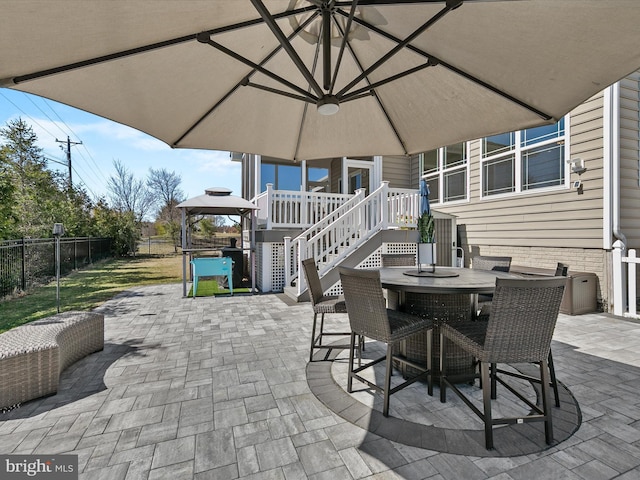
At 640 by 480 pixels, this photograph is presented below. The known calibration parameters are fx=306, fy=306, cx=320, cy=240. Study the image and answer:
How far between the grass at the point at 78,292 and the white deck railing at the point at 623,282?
9552mm

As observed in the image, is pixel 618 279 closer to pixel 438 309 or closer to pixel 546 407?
pixel 438 309

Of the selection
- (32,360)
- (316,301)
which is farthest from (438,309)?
(32,360)

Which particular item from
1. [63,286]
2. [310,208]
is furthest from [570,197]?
[63,286]

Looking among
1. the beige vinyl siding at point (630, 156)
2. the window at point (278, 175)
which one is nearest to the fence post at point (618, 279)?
the beige vinyl siding at point (630, 156)

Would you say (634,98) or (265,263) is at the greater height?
(634,98)

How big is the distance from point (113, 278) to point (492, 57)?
11205 mm

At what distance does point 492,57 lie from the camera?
95.0 inches

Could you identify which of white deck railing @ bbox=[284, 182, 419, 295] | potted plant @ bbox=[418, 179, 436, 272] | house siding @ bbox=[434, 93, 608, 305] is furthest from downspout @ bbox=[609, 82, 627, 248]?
potted plant @ bbox=[418, 179, 436, 272]

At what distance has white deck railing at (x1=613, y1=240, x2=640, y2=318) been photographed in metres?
4.99

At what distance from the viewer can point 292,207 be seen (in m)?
8.19

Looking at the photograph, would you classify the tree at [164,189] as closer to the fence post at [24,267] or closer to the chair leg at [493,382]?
the fence post at [24,267]

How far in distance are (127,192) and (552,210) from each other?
28.0m

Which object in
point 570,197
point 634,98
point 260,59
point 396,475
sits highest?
point 634,98

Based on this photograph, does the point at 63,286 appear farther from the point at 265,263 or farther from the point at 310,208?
the point at 310,208
